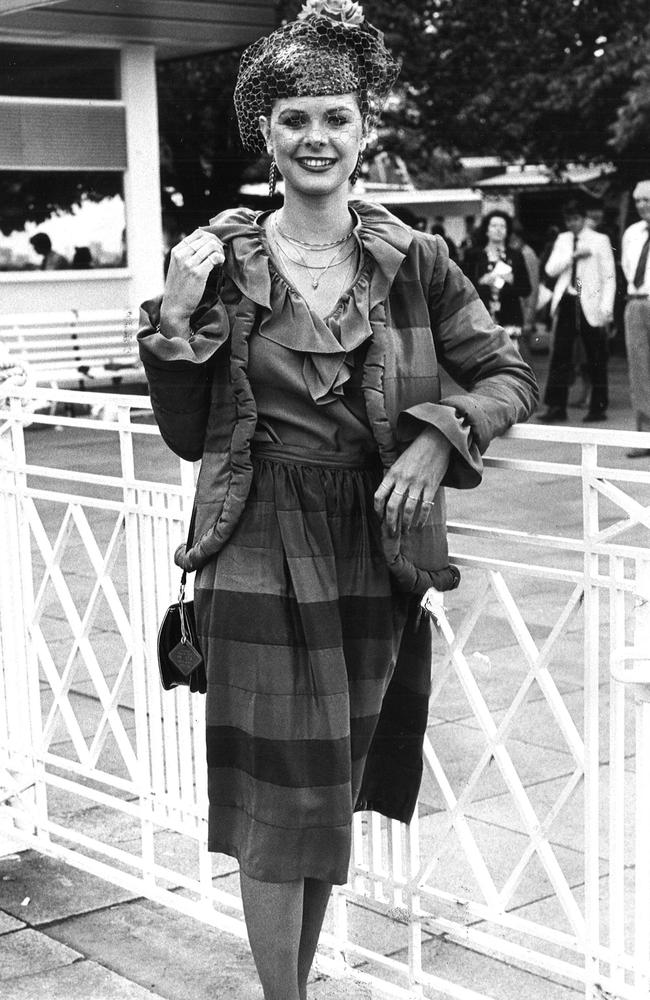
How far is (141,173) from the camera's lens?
53.3 ft

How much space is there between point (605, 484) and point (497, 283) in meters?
12.6

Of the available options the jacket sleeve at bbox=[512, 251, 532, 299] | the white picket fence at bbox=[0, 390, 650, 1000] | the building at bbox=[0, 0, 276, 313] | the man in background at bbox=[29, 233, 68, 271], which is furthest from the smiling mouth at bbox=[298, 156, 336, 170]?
the man in background at bbox=[29, 233, 68, 271]

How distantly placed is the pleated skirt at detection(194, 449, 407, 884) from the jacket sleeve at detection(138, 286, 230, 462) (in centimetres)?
16

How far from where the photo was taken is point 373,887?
10.7 feet

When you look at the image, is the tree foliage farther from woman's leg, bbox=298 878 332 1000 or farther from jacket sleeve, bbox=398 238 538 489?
woman's leg, bbox=298 878 332 1000

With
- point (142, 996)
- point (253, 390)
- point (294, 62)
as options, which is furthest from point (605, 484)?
point (142, 996)

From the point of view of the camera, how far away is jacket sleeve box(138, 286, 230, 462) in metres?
2.55

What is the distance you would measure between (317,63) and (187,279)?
1.52 ft

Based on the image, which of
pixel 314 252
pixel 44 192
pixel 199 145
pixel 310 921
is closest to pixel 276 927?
pixel 310 921

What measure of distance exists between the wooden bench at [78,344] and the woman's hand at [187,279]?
12.8m

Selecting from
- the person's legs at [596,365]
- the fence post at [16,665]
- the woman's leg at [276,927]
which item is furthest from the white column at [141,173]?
the woman's leg at [276,927]

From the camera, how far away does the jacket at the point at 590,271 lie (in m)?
14.0

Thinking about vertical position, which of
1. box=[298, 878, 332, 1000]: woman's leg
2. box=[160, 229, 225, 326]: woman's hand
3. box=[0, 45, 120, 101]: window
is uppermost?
box=[0, 45, 120, 101]: window

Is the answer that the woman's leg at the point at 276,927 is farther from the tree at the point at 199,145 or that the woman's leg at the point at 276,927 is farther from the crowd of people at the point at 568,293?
the tree at the point at 199,145
